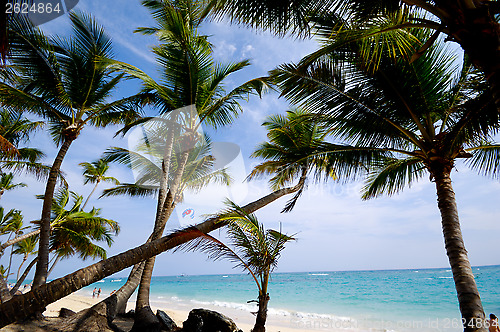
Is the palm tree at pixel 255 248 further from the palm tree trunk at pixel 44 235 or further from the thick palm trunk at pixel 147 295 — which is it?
the palm tree trunk at pixel 44 235

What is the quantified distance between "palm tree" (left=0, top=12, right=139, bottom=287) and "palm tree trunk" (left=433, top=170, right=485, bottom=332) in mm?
7427

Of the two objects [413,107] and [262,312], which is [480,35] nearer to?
[413,107]

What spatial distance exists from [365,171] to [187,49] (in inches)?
196

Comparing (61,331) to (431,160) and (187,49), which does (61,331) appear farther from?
(431,160)

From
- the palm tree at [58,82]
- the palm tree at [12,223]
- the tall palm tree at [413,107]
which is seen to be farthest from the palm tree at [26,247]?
the tall palm tree at [413,107]

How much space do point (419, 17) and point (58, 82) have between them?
293 inches

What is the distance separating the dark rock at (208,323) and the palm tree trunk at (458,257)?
4761 mm

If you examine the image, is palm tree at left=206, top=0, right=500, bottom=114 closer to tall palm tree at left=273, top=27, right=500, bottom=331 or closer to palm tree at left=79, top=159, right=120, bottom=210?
tall palm tree at left=273, top=27, right=500, bottom=331

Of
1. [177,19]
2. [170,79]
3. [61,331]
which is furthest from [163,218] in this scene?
[177,19]

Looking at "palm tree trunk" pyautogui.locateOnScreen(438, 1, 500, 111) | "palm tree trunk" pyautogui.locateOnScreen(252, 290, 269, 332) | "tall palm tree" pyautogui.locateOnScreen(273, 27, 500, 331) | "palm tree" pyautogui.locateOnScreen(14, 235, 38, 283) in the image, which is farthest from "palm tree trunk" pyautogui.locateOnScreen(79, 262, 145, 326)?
"palm tree" pyautogui.locateOnScreen(14, 235, 38, 283)

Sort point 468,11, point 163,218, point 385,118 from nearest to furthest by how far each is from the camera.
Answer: point 468,11, point 385,118, point 163,218

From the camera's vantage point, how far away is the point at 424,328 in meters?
11.9

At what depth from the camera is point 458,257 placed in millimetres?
3824

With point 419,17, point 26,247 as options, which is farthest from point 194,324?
point 26,247
